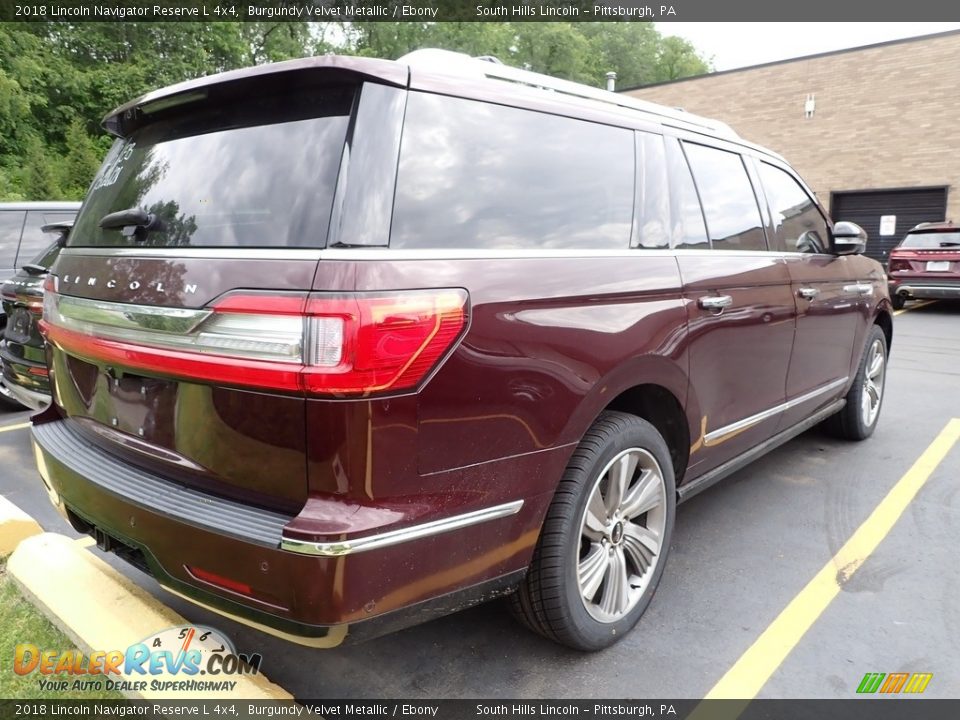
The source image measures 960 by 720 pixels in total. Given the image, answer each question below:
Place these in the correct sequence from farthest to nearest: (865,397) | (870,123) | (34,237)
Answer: (870,123)
(34,237)
(865,397)

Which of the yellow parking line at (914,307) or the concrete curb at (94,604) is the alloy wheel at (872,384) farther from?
the yellow parking line at (914,307)

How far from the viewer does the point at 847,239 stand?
4.18 metres

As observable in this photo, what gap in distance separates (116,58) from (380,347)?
2997cm

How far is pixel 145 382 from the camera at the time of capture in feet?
6.61

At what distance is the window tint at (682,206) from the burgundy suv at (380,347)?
24 millimetres

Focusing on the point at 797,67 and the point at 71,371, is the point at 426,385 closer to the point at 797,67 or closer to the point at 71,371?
the point at 71,371

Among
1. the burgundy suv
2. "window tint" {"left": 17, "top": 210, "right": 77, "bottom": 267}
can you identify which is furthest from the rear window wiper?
"window tint" {"left": 17, "top": 210, "right": 77, "bottom": 267}

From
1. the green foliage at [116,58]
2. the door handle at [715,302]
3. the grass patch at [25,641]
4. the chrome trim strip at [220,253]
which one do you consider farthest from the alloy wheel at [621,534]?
the green foliage at [116,58]

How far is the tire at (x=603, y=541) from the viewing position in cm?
226

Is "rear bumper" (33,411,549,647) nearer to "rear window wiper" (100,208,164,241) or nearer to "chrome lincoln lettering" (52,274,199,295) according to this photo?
"chrome lincoln lettering" (52,274,199,295)

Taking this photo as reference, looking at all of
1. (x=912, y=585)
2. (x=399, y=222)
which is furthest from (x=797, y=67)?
(x=399, y=222)

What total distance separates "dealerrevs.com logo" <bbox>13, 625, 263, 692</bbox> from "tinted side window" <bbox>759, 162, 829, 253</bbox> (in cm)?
314

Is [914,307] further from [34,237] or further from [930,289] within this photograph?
[34,237]

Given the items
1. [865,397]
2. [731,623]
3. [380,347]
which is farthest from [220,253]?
[865,397]
